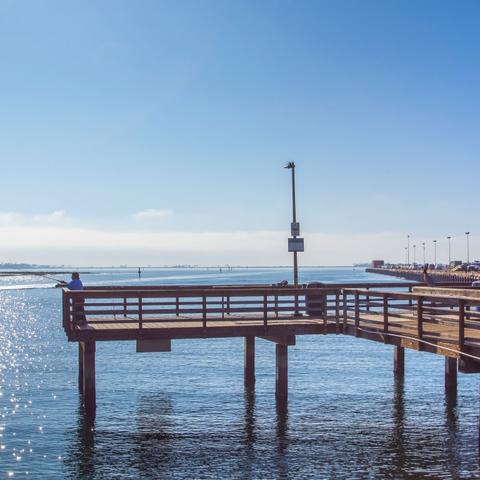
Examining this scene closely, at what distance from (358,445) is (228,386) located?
10495 millimetres

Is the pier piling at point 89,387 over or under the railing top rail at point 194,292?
under

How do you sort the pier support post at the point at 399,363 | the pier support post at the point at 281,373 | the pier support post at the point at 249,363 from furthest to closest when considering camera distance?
Answer: the pier support post at the point at 399,363
the pier support post at the point at 249,363
the pier support post at the point at 281,373

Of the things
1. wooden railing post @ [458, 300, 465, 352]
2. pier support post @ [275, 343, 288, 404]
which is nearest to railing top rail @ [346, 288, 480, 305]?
wooden railing post @ [458, 300, 465, 352]

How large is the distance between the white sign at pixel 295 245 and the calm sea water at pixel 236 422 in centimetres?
551

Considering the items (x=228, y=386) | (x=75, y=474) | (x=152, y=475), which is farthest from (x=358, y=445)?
(x=228, y=386)

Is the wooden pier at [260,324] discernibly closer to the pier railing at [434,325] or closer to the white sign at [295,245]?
the pier railing at [434,325]

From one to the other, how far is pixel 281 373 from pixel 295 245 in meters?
5.09

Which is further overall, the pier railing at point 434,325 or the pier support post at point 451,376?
the pier support post at point 451,376

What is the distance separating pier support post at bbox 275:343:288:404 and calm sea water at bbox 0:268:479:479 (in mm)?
578

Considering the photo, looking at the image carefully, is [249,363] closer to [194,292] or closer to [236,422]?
[236,422]

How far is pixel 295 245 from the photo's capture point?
28219 millimetres

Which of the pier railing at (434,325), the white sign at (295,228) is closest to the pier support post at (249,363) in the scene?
the white sign at (295,228)

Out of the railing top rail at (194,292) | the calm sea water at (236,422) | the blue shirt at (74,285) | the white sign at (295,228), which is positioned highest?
the white sign at (295,228)

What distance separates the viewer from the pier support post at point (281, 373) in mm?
25281
